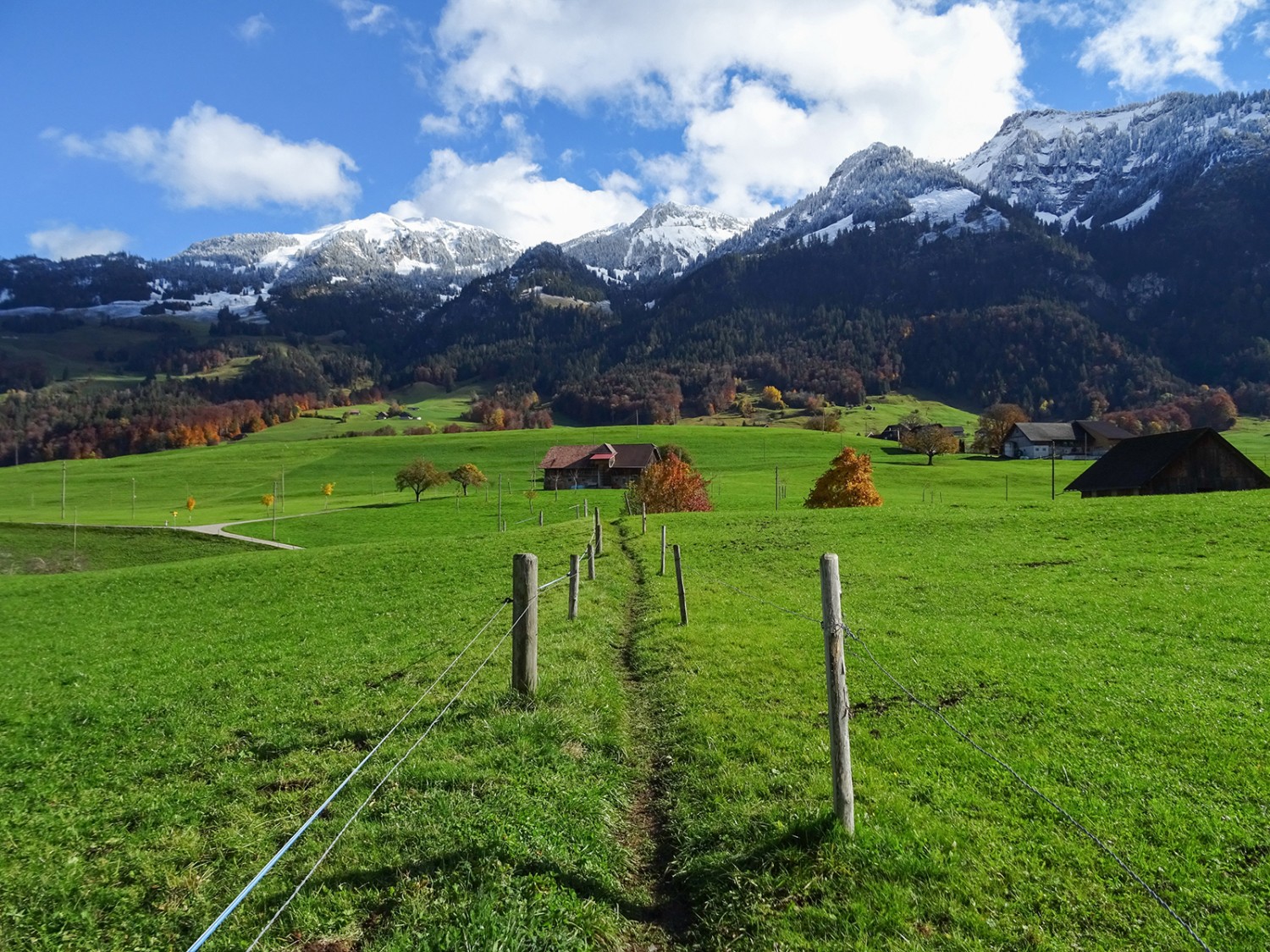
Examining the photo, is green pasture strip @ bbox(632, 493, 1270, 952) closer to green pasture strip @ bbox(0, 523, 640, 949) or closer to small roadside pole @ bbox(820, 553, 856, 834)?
small roadside pole @ bbox(820, 553, 856, 834)

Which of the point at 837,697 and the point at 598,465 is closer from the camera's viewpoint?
the point at 837,697

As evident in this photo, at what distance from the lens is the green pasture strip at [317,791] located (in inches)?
258

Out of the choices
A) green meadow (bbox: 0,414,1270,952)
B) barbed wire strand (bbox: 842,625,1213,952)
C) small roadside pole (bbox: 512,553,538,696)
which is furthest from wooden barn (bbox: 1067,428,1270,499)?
small roadside pole (bbox: 512,553,538,696)

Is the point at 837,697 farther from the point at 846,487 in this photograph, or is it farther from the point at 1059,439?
the point at 1059,439

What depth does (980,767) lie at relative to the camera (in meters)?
9.35

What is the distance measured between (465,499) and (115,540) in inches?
1555

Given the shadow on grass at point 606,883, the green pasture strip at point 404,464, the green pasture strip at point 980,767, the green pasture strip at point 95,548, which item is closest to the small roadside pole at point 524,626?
the green pasture strip at point 980,767

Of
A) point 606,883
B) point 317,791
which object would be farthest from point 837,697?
point 317,791

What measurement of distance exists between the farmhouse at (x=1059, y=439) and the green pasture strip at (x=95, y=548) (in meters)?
150

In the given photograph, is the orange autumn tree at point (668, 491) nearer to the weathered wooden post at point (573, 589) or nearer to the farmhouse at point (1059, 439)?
the weathered wooden post at point (573, 589)

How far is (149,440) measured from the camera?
187 metres

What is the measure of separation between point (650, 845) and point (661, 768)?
2.01 meters

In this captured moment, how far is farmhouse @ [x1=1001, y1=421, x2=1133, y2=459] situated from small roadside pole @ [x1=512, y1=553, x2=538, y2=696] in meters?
158

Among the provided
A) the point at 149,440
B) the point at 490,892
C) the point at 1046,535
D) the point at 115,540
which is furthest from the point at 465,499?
the point at 149,440
